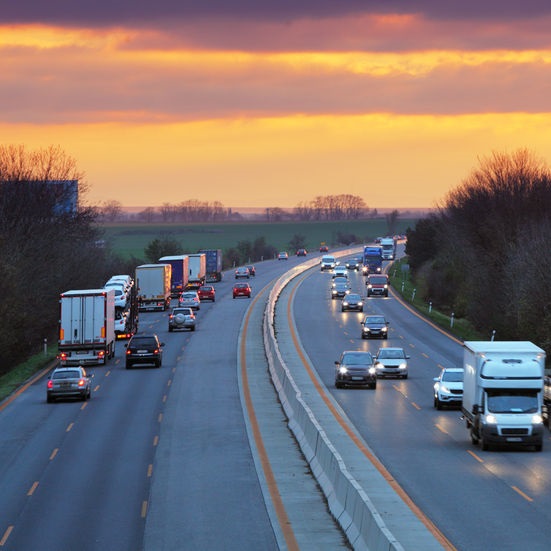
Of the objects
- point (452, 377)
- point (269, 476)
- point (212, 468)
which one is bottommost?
point (212, 468)

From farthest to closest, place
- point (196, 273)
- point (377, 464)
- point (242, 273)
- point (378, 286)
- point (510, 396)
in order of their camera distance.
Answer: point (242, 273) < point (196, 273) < point (378, 286) < point (510, 396) < point (377, 464)

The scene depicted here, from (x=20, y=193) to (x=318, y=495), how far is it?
83.5 metres

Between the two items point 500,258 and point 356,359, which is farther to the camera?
point 500,258

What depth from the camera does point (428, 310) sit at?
338 ft

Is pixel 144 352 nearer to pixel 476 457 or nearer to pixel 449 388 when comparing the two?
pixel 449 388

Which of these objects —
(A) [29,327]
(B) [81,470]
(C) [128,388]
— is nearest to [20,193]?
(A) [29,327]

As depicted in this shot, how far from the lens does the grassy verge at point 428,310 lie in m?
84.8

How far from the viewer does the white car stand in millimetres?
44062

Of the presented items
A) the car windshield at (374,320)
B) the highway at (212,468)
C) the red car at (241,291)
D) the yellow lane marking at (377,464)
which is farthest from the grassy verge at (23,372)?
the red car at (241,291)

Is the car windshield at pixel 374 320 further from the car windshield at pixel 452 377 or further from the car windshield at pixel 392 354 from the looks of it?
the car windshield at pixel 452 377

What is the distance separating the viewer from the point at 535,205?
11100cm

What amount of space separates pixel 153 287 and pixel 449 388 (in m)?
57.1

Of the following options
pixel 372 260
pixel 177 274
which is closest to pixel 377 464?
pixel 177 274

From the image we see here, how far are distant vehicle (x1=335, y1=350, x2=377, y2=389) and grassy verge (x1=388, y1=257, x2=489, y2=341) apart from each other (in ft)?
96.5
